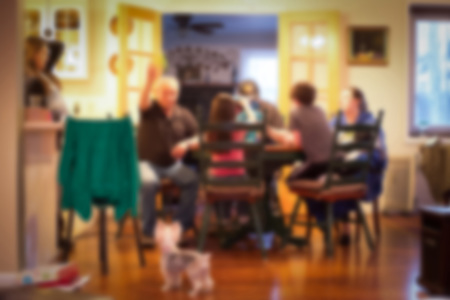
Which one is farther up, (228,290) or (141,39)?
(141,39)

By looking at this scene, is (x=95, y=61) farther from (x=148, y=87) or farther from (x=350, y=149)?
(x=350, y=149)

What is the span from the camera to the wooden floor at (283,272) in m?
2.67

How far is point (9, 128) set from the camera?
7.96 feet

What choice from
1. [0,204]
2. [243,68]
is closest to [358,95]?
[0,204]

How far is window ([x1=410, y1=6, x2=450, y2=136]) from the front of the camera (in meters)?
5.80

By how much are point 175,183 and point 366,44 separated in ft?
9.16

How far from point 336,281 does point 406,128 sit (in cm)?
323

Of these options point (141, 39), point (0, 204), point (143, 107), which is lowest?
point (0, 204)

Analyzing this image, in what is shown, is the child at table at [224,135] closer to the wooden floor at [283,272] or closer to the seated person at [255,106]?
the seated person at [255,106]

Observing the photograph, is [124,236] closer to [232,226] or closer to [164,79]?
[232,226]

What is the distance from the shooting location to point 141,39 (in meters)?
5.36

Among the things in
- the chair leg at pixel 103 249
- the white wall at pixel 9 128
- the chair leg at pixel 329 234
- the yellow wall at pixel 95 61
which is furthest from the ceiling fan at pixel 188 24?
the white wall at pixel 9 128

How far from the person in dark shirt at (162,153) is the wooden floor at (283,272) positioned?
31cm

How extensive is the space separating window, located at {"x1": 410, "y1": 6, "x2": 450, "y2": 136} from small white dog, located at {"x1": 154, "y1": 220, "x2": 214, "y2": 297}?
386cm
